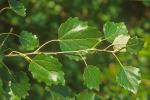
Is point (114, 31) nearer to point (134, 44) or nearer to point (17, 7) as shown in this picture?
point (134, 44)

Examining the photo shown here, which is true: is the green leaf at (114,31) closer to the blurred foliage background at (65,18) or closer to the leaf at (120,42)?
the leaf at (120,42)

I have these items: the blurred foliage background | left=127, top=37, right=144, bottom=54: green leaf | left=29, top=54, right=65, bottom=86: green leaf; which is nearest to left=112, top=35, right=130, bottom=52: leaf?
left=127, top=37, right=144, bottom=54: green leaf

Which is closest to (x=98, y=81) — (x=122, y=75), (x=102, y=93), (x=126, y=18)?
(x=122, y=75)

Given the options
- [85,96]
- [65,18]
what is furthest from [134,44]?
[65,18]

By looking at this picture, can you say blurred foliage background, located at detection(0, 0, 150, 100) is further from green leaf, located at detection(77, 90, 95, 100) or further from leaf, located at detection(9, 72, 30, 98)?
leaf, located at detection(9, 72, 30, 98)

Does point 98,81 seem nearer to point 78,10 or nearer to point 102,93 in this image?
point 102,93

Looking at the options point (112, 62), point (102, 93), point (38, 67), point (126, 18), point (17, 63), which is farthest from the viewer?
point (126, 18)
